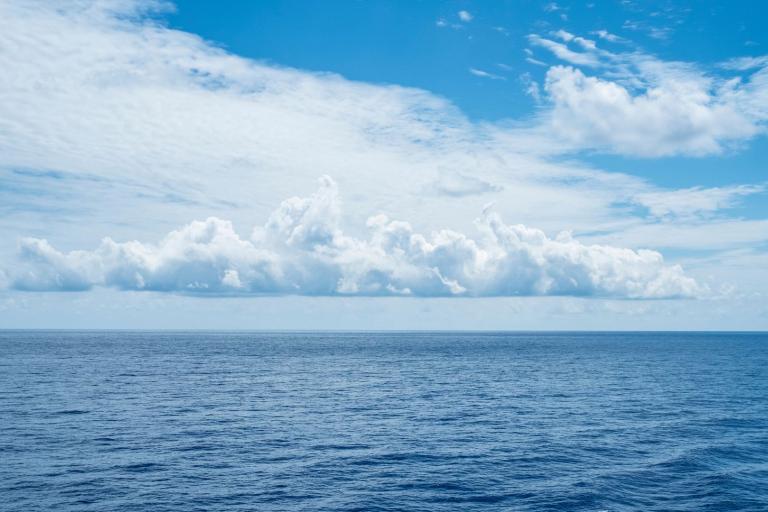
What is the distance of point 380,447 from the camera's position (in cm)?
5359

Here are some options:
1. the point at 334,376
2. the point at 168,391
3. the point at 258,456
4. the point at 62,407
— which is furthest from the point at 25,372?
the point at 258,456

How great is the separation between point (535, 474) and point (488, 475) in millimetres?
3842

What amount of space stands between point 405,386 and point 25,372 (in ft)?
257

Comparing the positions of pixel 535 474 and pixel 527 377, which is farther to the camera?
pixel 527 377

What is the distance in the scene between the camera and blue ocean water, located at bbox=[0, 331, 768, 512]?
129 feet

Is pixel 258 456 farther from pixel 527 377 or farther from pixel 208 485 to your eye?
pixel 527 377

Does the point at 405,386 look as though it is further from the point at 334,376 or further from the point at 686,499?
the point at 686,499

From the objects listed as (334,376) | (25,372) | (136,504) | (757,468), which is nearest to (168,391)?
(334,376)

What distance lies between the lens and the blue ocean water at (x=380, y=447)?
1548 inches

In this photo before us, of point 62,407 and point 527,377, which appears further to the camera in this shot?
point 527,377

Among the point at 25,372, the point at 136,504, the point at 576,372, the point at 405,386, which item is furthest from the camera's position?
the point at 576,372

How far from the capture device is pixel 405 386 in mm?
101688

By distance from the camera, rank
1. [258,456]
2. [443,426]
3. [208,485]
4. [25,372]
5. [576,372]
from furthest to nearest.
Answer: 1. [576,372]
2. [25,372]
3. [443,426]
4. [258,456]
5. [208,485]

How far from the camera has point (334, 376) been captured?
12106 cm
